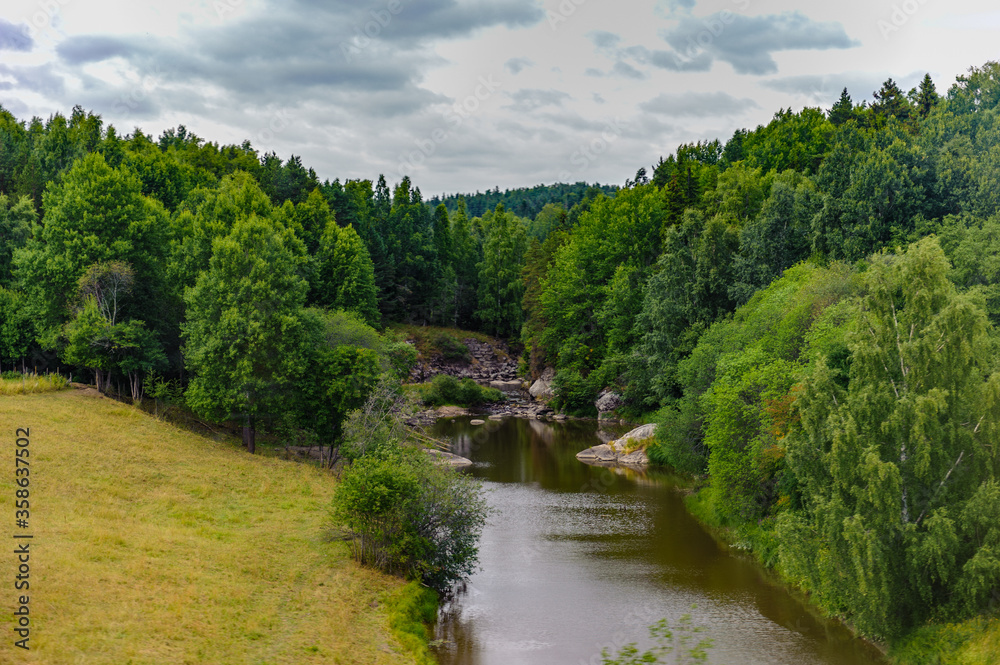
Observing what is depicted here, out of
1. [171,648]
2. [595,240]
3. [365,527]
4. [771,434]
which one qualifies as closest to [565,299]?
[595,240]

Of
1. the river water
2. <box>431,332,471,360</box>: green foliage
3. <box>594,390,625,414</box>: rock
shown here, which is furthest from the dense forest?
<box>431,332,471,360</box>: green foliage

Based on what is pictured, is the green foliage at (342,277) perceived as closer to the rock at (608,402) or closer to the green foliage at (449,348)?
the green foliage at (449,348)

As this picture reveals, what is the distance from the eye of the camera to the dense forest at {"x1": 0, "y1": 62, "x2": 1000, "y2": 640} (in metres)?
22.5

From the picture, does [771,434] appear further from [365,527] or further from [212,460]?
[212,460]

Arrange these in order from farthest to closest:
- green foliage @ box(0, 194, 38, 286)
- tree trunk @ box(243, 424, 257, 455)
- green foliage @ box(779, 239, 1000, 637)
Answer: green foliage @ box(0, 194, 38, 286), tree trunk @ box(243, 424, 257, 455), green foliage @ box(779, 239, 1000, 637)

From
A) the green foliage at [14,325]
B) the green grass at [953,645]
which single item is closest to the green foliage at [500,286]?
the green foliage at [14,325]

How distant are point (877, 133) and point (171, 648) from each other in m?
54.6

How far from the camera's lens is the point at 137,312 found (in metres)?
50.8

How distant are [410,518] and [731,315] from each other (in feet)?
112

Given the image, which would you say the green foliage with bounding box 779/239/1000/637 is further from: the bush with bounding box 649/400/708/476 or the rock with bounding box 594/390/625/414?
the rock with bounding box 594/390/625/414

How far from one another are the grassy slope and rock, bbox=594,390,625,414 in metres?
37.7

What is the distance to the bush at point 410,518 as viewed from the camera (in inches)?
1096

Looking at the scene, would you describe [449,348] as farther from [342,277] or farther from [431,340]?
[342,277]

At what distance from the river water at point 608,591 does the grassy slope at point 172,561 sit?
14.2 feet
